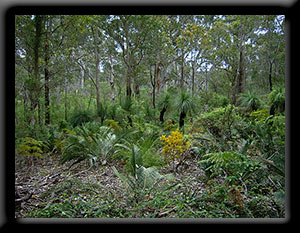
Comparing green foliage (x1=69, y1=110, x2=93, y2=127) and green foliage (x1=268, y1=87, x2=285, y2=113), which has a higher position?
green foliage (x1=268, y1=87, x2=285, y2=113)

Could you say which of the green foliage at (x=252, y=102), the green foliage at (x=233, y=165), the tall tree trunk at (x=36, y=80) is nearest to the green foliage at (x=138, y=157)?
the green foliage at (x=233, y=165)

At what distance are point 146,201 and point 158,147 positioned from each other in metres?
2.13

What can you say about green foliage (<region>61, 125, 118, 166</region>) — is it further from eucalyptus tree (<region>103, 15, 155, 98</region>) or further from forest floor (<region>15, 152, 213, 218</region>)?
eucalyptus tree (<region>103, 15, 155, 98</region>)

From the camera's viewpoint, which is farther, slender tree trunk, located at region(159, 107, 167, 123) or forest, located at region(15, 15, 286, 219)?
slender tree trunk, located at region(159, 107, 167, 123)

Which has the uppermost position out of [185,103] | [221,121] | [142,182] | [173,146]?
[185,103]

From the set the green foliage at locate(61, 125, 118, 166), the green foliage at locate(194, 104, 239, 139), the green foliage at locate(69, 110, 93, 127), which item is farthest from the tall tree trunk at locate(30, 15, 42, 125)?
the green foliage at locate(194, 104, 239, 139)

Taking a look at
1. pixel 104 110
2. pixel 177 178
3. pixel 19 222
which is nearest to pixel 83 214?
pixel 19 222

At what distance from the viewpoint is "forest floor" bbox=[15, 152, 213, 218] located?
1880 millimetres

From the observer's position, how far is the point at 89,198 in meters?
2.14

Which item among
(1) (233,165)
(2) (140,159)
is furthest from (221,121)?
(2) (140,159)

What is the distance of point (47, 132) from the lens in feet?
13.7

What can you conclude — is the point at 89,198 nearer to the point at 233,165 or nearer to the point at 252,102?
the point at 233,165

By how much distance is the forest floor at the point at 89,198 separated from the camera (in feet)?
6.17

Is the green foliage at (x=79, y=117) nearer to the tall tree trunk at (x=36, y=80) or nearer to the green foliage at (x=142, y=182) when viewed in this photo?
the tall tree trunk at (x=36, y=80)
